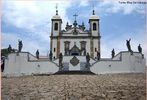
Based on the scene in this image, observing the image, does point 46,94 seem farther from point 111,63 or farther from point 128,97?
point 111,63

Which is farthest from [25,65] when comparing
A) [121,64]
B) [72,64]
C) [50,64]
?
[121,64]

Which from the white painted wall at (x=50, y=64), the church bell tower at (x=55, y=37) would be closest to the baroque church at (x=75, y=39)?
the church bell tower at (x=55, y=37)

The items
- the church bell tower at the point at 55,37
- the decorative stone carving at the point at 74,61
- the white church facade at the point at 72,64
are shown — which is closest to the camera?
the white church facade at the point at 72,64

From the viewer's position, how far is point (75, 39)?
19.2 m

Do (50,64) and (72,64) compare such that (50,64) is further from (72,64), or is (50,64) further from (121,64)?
(121,64)

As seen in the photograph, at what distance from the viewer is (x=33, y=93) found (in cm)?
404

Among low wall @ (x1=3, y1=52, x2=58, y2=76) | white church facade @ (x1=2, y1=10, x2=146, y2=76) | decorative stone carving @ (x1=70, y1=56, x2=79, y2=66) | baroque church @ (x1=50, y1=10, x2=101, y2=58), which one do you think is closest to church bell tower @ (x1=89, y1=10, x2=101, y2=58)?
baroque church @ (x1=50, y1=10, x2=101, y2=58)

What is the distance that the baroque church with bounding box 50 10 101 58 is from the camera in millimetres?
18781

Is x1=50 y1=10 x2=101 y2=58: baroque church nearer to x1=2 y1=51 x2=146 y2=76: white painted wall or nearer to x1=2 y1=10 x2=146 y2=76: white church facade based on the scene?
x1=2 y1=10 x2=146 y2=76: white church facade

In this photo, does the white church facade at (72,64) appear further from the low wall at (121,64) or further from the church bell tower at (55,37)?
the church bell tower at (55,37)

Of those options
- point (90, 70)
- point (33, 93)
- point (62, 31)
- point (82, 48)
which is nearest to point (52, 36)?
point (62, 31)

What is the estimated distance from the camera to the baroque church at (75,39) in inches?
739

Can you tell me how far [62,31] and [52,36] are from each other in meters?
0.83

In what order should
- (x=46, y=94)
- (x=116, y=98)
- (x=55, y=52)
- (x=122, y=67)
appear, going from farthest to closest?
1. (x=55, y=52)
2. (x=122, y=67)
3. (x=46, y=94)
4. (x=116, y=98)
